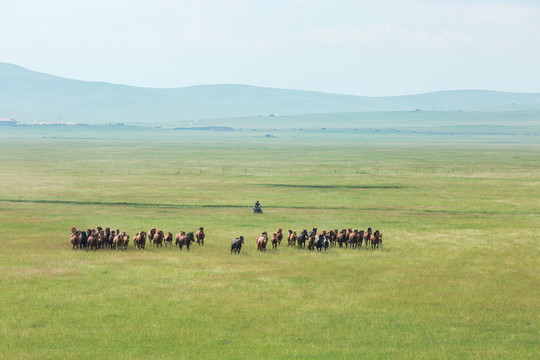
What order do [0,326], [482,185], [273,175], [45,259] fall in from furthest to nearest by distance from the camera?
[273,175]
[482,185]
[45,259]
[0,326]

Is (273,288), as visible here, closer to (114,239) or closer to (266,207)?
(114,239)

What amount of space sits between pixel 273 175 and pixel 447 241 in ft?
183

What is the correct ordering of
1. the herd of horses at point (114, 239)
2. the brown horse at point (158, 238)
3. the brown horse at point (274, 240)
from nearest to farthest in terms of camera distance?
the herd of horses at point (114, 239) → the brown horse at point (274, 240) → the brown horse at point (158, 238)

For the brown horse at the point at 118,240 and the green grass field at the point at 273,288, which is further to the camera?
the brown horse at the point at 118,240

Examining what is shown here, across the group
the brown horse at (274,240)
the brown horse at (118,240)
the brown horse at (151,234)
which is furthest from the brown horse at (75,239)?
the brown horse at (274,240)

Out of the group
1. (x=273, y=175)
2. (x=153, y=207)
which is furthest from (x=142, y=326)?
(x=273, y=175)

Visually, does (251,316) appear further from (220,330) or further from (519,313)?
(519,313)

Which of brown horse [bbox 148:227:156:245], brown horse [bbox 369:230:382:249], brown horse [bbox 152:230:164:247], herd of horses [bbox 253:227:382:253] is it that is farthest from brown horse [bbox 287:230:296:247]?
brown horse [bbox 148:227:156:245]

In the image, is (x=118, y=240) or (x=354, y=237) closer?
(x=118, y=240)

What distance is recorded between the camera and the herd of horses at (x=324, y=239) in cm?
3359

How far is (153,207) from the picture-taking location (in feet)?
181

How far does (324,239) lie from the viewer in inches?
1321

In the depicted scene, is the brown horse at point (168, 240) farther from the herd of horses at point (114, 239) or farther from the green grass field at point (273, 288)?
the green grass field at point (273, 288)

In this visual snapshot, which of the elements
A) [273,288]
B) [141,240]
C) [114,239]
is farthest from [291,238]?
[273,288]
